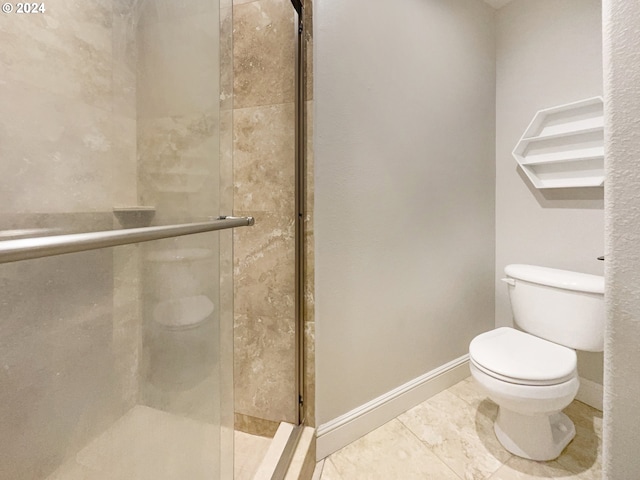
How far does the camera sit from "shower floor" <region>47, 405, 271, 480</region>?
512mm

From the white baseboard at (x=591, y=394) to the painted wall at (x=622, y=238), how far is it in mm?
1405

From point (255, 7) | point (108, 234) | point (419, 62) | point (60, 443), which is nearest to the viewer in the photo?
point (108, 234)

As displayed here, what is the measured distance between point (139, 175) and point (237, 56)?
2.84 feet

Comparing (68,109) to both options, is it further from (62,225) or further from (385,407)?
(385,407)

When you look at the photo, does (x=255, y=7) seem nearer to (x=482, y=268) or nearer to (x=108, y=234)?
(x=108, y=234)

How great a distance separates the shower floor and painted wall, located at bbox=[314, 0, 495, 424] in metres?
0.56

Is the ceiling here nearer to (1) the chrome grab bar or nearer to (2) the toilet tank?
(2) the toilet tank

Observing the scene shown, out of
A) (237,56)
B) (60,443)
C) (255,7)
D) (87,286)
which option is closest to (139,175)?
(87,286)

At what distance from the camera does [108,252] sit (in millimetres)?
567

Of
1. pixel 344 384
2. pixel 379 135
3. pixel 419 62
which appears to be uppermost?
pixel 419 62

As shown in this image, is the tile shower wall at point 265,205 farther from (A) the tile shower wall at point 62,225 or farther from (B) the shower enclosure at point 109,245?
(A) the tile shower wall at point 62,225

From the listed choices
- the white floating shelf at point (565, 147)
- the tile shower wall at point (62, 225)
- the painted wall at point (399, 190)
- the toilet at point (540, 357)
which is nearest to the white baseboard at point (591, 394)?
the toilet at point (540, 357)

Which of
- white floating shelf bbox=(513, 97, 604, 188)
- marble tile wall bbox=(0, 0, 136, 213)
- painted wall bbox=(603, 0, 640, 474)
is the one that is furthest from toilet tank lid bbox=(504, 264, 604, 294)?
marble tile wall bbox=(0, 0, 136, 213)

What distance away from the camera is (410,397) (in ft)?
4.70
